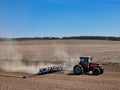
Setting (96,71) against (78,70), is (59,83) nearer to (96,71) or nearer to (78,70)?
(78,70)

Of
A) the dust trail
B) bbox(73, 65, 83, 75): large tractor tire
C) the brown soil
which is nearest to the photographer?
the brown soil

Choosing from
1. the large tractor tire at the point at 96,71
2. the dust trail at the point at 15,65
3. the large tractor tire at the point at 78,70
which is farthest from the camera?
the dust trail at the point at 15,65

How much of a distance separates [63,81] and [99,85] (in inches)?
110

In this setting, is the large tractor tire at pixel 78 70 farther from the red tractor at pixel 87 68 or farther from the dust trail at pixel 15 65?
the dust trail at pixel 15 65

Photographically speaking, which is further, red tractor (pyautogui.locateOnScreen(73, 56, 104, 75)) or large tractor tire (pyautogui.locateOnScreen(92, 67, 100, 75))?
red tractor (pyautogui.locateOnScreen(73, 56, 104, 75))

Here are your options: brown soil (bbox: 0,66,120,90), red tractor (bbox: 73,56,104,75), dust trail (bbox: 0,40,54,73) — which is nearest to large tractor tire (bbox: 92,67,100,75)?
red tractor (bbox: 73,56,104,75)

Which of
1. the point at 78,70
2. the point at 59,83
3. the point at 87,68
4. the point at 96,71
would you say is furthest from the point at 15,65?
the point at 59,83

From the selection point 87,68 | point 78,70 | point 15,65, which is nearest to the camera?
point 78,70

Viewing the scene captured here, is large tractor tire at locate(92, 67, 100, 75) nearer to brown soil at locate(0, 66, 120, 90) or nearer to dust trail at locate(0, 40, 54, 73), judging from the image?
brown soil at locate(0, 66, 120, 90)

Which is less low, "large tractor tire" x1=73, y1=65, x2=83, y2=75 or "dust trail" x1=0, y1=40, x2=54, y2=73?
"large tractor tire" x1=73, y1=65, x2=83, y2=75

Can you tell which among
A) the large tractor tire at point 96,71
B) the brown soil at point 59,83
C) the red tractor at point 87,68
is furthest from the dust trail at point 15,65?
the large tractor tire at point 96,71

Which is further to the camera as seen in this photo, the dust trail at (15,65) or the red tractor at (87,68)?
the dust trail at (15,65)

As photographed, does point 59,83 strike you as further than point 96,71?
No

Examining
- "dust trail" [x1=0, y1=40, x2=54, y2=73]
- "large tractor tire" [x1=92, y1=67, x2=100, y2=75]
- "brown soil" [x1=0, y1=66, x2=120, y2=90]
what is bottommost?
"dust trail" [x1=0, y1=40, x2=54, y2=73]
